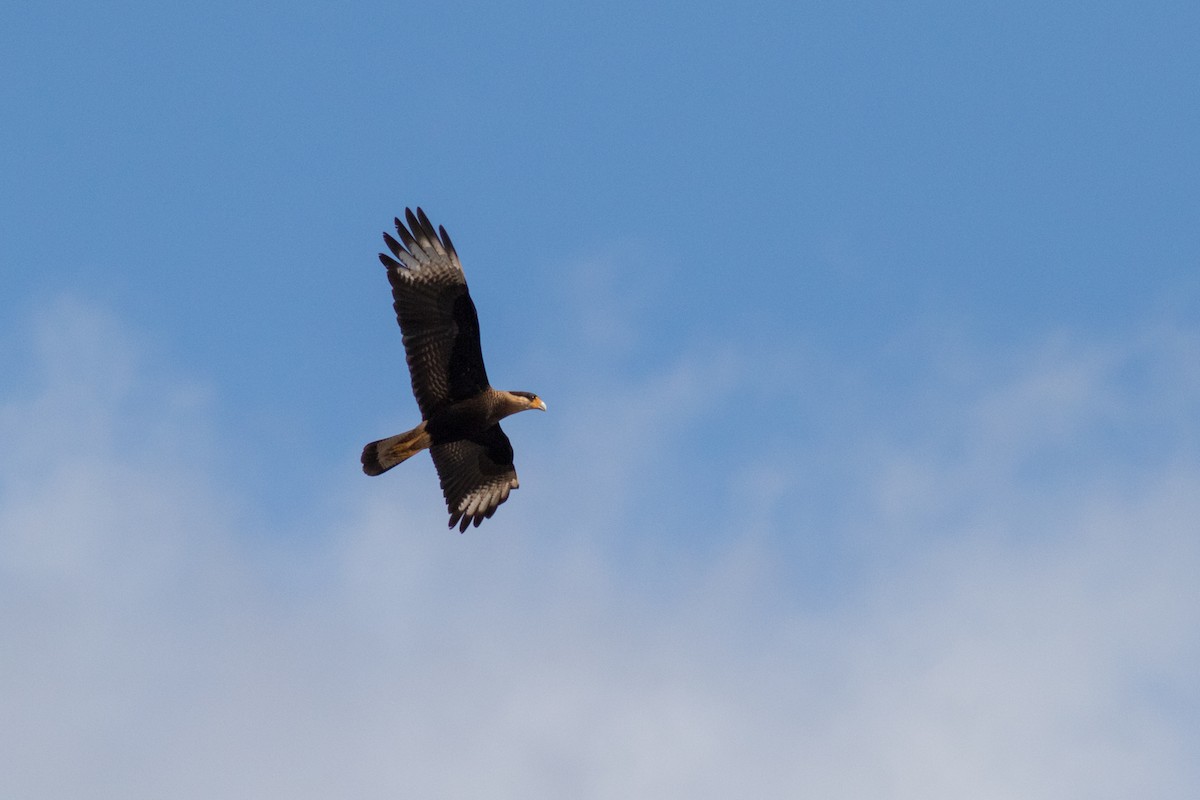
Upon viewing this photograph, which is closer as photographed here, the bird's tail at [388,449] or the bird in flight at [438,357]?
the bird in flight at [438,357]

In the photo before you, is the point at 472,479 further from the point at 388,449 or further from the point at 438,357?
the point at 438,357

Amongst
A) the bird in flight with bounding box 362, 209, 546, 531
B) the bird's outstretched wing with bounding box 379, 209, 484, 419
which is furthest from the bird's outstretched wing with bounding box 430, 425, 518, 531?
the bird's outstretched wing with bounding box 379, 209, 484, 419

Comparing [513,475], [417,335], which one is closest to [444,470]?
[513,475]

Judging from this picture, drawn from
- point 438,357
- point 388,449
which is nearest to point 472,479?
point 388,449

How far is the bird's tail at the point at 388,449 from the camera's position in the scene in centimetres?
1889

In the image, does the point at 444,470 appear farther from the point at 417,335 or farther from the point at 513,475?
the point at 417,335

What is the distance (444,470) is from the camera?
19.8m

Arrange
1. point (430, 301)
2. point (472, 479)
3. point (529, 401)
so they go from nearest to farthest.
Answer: point (430, 301), point (529, 401), point (472, 479)

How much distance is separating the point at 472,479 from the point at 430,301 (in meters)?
2.30

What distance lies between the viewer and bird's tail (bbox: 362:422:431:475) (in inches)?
744

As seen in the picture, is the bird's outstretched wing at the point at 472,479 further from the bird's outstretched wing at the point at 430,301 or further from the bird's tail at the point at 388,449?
the bird's outstretched wing at the point at 430,301

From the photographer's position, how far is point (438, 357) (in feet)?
60.6

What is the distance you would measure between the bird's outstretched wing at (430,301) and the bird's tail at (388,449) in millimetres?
706

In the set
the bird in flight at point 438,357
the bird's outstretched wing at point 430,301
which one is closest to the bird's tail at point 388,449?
the bird in flight at point 438,357
